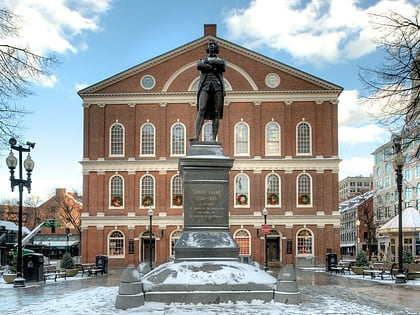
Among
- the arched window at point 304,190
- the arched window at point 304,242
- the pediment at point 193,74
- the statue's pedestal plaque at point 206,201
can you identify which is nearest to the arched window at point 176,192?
the pediment at point 193,74

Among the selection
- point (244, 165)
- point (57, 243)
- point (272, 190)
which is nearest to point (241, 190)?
point (244, 165)

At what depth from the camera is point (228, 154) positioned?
50.5 m

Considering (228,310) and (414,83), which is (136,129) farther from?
(228,310)

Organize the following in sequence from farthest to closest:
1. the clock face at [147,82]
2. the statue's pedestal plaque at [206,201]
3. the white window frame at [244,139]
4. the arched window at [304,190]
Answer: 1. the clock face at [147,82]
2. the white window frame at [244,139]
3. the arched window at [304,190]
4. the statue's pedestal plaque at [206,201]

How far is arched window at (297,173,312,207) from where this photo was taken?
4972cm

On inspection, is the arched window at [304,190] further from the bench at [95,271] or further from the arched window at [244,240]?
the bench at [95,271]

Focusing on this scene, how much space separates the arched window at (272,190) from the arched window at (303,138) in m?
3.12

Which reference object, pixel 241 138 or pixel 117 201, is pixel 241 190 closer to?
pixel 241 138

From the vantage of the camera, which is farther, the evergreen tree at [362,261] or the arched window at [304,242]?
the arched window at [304,242]

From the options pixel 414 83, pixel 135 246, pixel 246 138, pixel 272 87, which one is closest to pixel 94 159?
pixel 135 246

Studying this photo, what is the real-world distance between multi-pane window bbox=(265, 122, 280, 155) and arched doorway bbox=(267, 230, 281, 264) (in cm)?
708

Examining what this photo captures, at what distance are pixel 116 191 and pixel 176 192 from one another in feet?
17.5

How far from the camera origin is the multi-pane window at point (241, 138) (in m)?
50.5

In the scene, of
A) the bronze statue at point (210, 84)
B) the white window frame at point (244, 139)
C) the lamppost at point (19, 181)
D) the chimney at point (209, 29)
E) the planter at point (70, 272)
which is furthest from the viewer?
the chimney at point (209, 29)
